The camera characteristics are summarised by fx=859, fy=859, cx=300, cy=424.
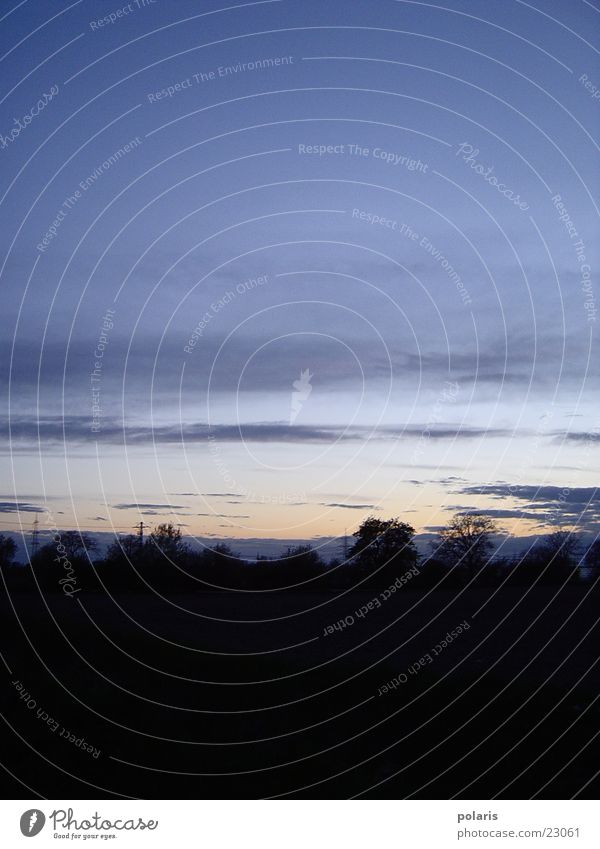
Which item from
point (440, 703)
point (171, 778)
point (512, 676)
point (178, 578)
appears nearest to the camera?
point (171, 778)

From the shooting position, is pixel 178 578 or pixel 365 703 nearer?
pixel 365 703

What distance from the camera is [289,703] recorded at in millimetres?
10750

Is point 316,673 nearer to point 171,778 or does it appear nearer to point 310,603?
point 310,603

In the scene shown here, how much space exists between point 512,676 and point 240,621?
4.51 m

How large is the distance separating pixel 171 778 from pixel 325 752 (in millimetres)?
1666

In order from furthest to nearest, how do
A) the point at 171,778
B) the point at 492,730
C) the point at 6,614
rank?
the point at 6,614
the point at 492,730
the point at 171,778

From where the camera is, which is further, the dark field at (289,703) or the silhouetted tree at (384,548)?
the silhouetted tree at (384,548)

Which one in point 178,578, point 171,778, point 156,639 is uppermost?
point 178,578

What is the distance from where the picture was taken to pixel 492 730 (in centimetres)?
963

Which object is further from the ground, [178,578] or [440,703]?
[178,578]

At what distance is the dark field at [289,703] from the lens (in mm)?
8734

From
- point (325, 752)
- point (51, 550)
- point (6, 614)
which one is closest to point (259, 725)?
point (325, 752)

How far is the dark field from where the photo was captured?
8734 mm

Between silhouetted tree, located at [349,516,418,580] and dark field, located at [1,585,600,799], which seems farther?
silhouetted tree, located at [349,516,418,580]
